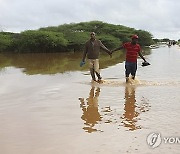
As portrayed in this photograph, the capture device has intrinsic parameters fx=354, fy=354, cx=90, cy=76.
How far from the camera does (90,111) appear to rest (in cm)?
848

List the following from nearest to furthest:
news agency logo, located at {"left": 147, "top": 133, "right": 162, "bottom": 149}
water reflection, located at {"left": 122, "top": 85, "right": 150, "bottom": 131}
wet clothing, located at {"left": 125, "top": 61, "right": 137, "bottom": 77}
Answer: news agency logo, located at {"left": 147, "top": 133, "right": 162, "bottom": 149} → water reflection, located at {"left": 122, "top": 85, "right": 150, "bottom": 131} → wet clothing, located at {"left": 125, "top": 61, "right": 137, "bottom": 77}

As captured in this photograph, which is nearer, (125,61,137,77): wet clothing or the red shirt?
the red shirt

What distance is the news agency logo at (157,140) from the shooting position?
571 centimetres

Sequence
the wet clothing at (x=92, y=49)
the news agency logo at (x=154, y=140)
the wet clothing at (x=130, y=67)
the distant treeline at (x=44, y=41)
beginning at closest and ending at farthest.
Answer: the news agency logo at (x=154, y=140) < the wet clothing at (x=130, y=67) < the wet clothing at (x=92, y=49) < the distant treeline at (x=44, y=41)

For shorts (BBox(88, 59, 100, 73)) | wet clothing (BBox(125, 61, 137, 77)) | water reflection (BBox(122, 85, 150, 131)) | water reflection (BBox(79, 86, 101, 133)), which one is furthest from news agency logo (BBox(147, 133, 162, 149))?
shorts (BBox(88, 59, 100, 73))

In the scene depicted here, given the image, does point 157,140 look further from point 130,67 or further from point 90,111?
point 130,67

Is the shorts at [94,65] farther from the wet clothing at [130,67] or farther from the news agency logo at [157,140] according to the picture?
the news agency logo at [157,140]

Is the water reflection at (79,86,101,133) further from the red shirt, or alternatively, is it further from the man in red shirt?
the red shirt

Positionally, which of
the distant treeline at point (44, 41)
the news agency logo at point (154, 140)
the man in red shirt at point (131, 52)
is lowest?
the news agency logo at point (154, 140)

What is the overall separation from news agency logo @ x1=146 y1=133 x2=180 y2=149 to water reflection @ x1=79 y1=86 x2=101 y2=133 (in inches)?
46.1

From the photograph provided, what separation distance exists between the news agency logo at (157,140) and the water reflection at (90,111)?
1171 millimetres

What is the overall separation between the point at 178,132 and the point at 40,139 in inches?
96.3

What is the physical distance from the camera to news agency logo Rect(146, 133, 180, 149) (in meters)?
5.71

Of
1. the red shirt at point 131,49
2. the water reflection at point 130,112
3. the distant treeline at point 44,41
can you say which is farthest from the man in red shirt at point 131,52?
the distant treeline at point 44,41
